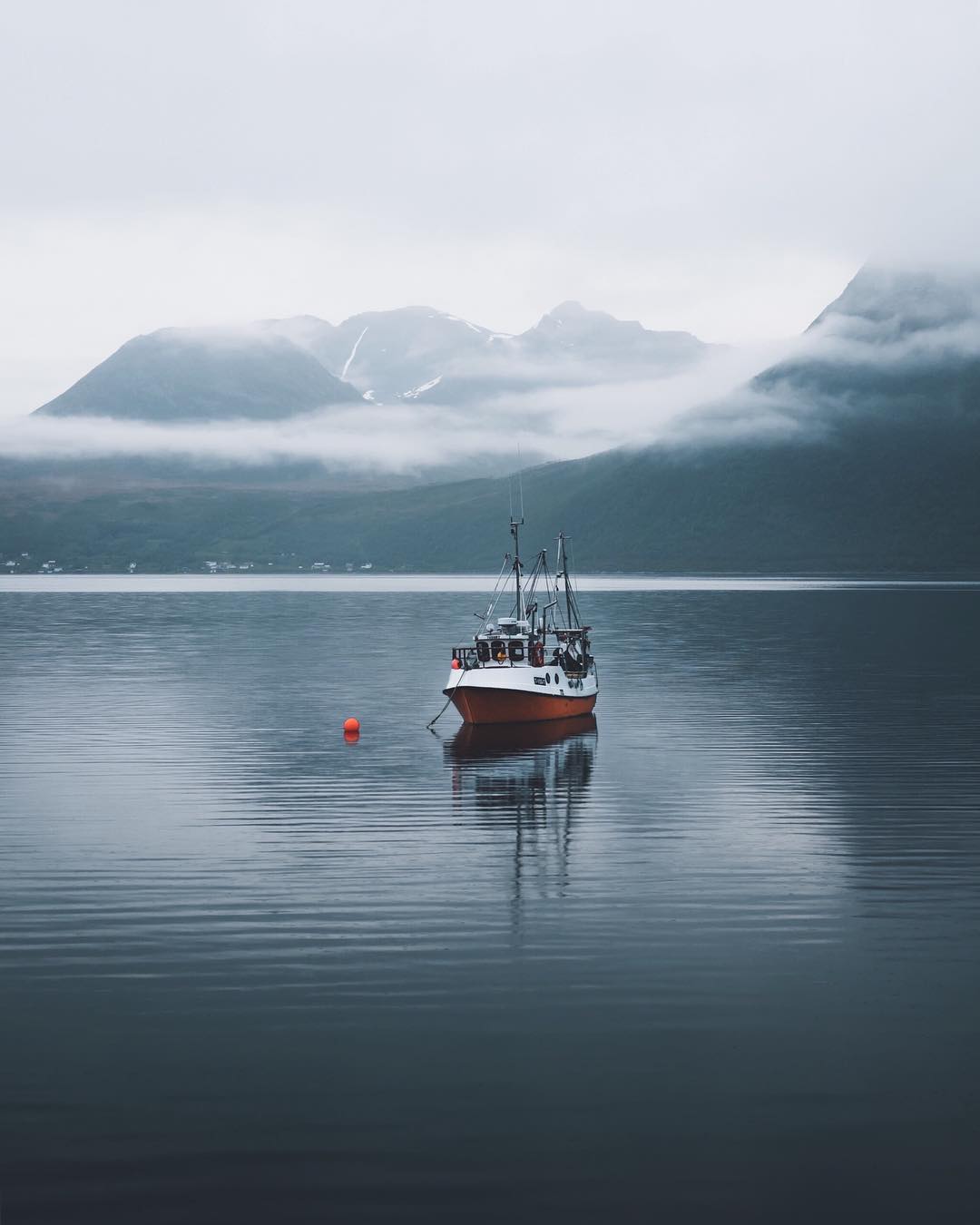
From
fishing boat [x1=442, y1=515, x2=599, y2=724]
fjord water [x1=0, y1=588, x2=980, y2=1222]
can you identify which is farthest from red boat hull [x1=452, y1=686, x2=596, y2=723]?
fjord water [x1=0, y1=588, x2=980, y2=1222]

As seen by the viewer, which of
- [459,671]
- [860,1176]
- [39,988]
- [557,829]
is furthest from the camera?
[459,671]

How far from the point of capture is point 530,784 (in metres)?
53.6

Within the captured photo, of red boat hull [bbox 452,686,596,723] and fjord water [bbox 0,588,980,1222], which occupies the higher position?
red boat hull [bbox 452,686,596,723]

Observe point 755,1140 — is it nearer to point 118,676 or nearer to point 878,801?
point 878,801

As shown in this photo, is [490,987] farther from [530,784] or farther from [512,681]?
[512,681]

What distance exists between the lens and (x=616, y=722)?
7612cm

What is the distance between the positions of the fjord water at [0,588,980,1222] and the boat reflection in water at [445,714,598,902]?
0.29 metres

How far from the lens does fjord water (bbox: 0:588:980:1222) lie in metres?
18.1

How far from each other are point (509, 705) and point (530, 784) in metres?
19.7

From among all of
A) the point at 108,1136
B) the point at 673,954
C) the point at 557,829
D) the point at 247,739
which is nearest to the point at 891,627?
the point at 247,739

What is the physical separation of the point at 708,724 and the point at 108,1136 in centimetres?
5701

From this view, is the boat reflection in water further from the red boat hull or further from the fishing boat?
the fishing boat

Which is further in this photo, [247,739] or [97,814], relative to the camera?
[247,739]

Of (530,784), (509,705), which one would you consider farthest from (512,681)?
(530,784)
